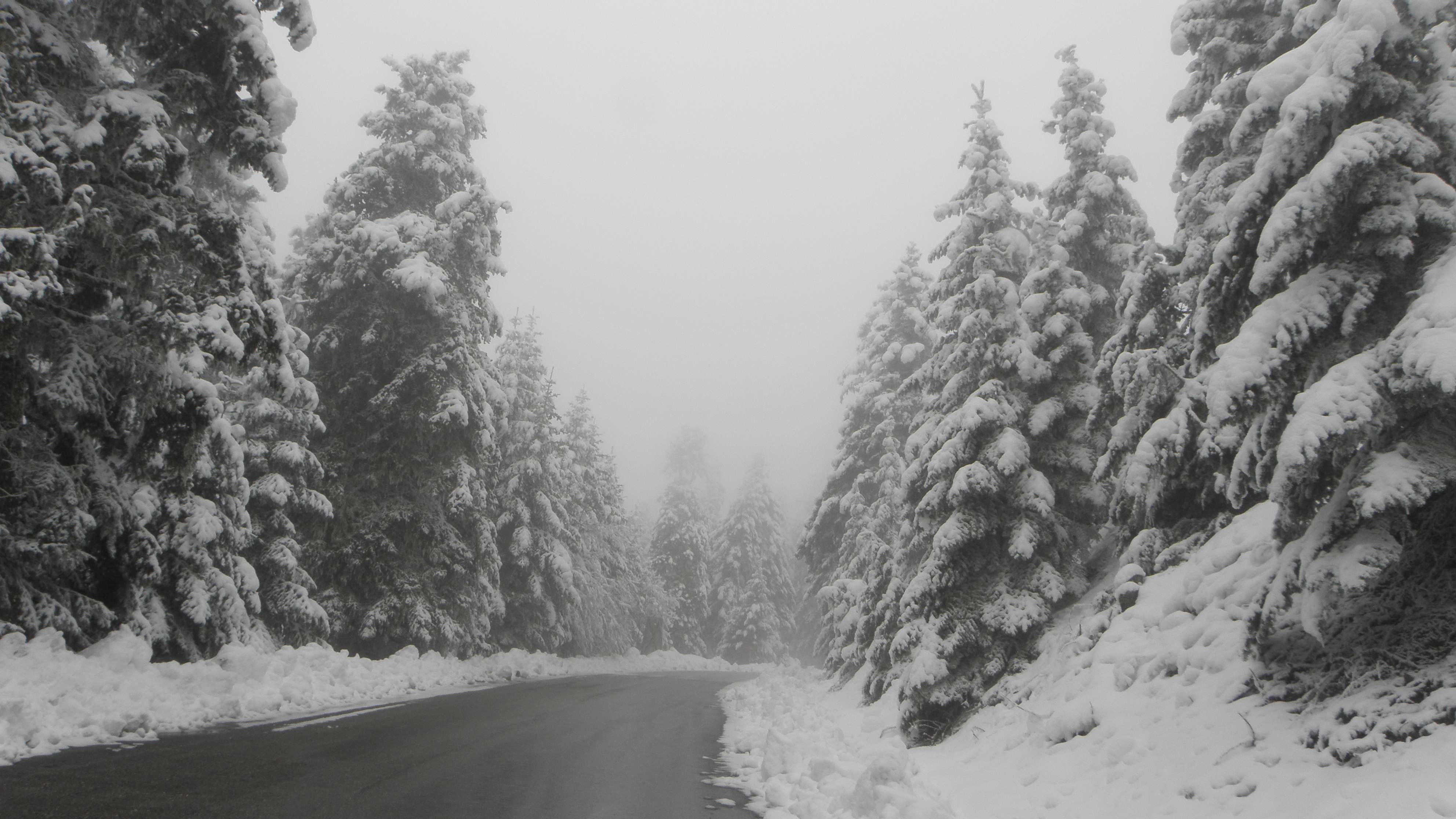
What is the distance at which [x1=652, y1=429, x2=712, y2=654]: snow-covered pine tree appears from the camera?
5041cm

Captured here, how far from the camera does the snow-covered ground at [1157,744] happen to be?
5.28 metres

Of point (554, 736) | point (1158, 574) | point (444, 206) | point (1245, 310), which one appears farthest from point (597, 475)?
point (1245, 310)

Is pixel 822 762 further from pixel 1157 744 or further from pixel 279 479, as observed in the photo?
pixel 279 479

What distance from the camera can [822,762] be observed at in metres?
8.52

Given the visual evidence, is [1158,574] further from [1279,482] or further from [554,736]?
[554,736]

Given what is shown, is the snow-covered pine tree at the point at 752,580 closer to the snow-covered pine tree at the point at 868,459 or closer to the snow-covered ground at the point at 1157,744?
the snow-covered pine tree at the point at 868,459

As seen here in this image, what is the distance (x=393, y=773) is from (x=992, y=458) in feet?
30.9

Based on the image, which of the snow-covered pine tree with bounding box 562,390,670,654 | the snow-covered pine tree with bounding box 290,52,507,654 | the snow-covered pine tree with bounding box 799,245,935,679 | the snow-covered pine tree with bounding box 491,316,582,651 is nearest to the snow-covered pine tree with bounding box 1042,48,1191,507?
the snow-covered pine tree with bounding box 799,245,935,679

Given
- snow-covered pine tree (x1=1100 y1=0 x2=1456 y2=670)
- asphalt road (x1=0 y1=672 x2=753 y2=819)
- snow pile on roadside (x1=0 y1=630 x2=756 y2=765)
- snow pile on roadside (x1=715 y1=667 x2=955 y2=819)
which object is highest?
snow-covered pine tree (x1=1100 y1=0 x2=1456 y2=670)

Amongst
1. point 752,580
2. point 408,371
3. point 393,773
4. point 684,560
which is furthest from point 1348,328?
point 684,560

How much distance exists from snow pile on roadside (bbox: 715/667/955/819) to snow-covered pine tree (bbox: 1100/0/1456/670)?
11.1ft

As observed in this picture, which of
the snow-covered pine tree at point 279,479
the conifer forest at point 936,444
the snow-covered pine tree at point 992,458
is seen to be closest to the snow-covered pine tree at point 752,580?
the conifer forest at point 936,444

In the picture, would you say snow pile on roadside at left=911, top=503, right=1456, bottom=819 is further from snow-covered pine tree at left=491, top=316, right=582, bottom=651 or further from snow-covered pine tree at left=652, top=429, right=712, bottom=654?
snow-covered pine tree at left=652, top=429, right=712, bottom=654

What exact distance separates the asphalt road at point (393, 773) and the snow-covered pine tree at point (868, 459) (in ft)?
36.9
